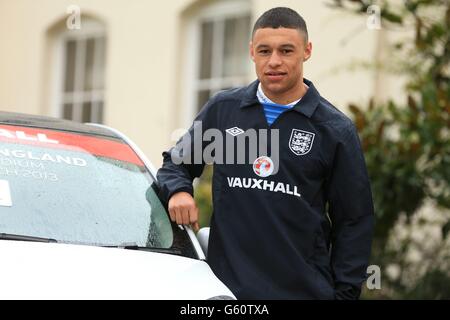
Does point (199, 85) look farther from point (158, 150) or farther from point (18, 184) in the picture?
point (18, 184)

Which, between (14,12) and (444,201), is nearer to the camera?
(444,201)

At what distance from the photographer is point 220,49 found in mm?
11695

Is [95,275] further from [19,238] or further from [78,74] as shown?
[78,74]

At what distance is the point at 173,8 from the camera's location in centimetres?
1177

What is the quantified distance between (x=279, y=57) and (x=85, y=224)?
3.28 ft

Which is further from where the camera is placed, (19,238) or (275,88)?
(275,88)

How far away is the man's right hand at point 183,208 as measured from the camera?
4.12m

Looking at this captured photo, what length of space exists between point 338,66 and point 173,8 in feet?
8.95

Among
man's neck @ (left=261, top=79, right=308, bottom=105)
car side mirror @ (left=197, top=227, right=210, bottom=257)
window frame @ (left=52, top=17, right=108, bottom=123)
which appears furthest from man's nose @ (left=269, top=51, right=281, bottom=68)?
window frame @ (left=52, top=17, right=108, bottom=123)

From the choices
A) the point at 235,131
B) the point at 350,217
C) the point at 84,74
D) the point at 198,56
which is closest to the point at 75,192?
the point at 235,131

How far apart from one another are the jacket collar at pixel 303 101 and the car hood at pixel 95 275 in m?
0.70

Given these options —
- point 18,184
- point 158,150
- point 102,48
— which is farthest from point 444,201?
point 102,48

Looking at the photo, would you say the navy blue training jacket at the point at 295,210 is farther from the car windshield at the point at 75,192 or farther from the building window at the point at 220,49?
the building window at the point at 220,49

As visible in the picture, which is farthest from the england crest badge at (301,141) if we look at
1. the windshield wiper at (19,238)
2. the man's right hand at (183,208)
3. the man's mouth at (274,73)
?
the windshield wiper at (19,238)
